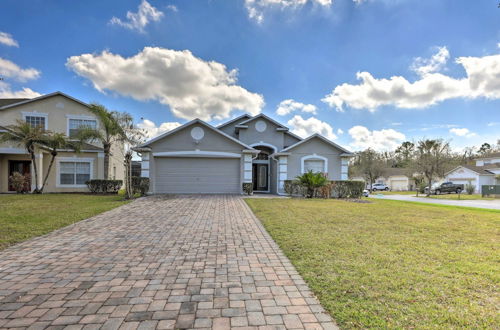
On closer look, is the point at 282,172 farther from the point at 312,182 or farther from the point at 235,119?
the point at 235,119

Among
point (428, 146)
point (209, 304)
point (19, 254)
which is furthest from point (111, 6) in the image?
point (428, 146)

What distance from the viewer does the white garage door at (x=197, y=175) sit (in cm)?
1605

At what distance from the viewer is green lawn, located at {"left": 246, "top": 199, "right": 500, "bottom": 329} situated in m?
2.54

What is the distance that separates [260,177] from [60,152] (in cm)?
1525

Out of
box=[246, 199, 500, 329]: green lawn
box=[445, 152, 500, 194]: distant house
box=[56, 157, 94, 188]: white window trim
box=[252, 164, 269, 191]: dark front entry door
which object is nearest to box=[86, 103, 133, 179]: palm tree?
box=[56, 157, 94, 188]: white window trim

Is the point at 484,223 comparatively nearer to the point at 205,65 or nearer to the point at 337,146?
the point at 337,146

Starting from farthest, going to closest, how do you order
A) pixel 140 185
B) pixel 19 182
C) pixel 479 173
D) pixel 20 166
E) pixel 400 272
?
pixel 479 173 < pixel 20 166 < pixel 19 182 < pixel 140 185 < pixel 400 272

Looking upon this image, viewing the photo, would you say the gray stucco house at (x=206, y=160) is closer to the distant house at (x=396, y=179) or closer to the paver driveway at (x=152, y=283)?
the paver driveway at (x=152, y=283)

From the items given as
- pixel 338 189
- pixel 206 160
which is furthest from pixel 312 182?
pixel 206 160

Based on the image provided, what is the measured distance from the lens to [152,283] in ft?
10.7

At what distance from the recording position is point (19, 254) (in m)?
4.37

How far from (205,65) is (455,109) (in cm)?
2054

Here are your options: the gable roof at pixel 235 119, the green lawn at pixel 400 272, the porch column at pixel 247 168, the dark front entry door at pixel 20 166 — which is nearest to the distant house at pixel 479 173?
the gable roof at pixel 235 119

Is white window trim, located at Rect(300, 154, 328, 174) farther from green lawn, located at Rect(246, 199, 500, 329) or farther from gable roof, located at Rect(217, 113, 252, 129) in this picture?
green lawn, located at Rect(246, 199, 500, 329)
